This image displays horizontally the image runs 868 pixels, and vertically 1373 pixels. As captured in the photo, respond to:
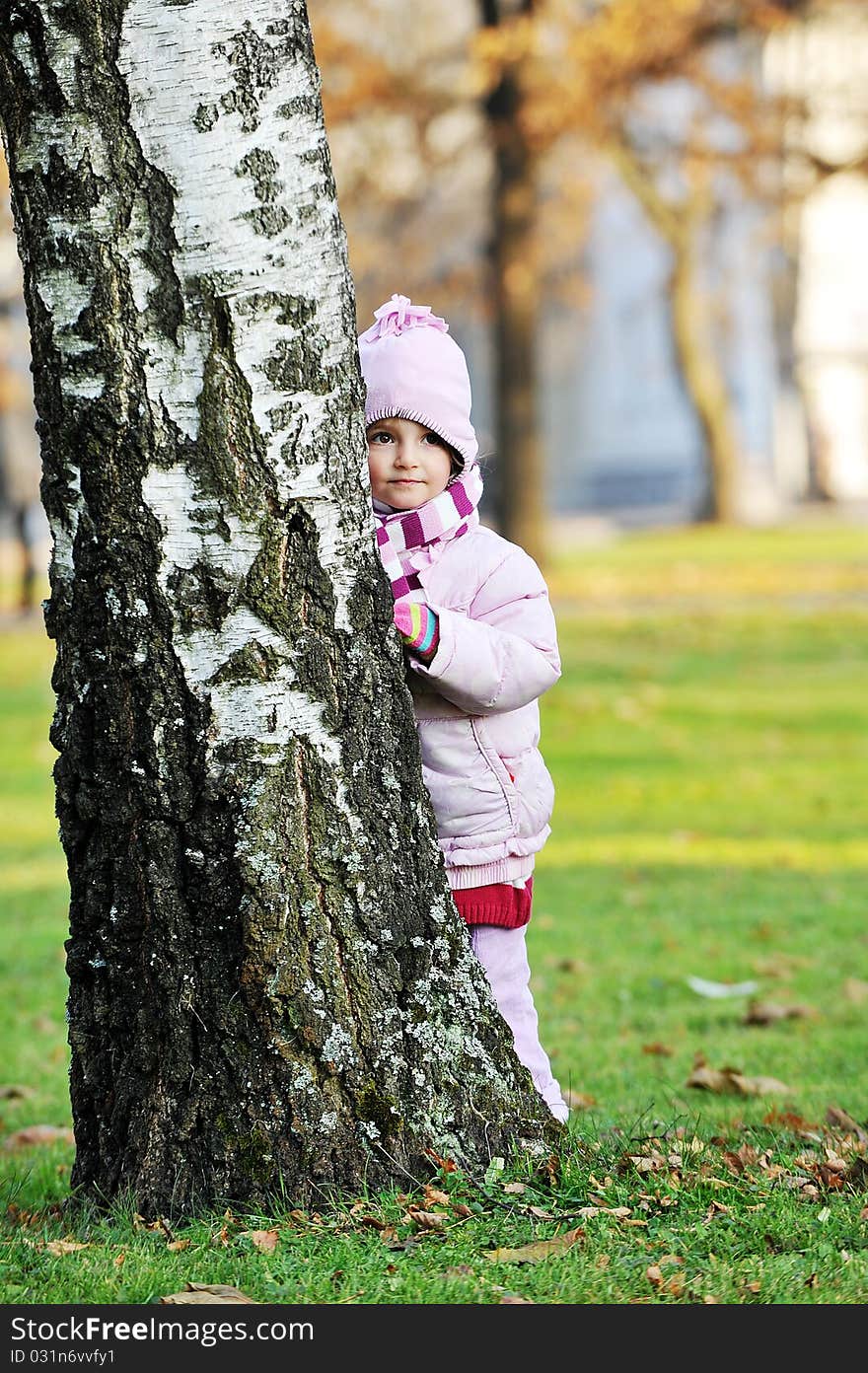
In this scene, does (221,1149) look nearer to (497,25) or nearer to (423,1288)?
(423,1288)

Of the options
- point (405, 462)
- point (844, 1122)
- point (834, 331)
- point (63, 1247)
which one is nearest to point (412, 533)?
point (405, 462)

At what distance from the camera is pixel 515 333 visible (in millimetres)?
20188

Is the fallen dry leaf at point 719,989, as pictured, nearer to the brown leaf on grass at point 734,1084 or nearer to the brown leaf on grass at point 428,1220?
the brown leaf on grass at point 734,1084

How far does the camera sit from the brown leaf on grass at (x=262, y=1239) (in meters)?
3.17

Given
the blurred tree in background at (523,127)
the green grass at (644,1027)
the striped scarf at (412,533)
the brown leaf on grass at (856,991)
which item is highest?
the blurred tree in background at (523,127)

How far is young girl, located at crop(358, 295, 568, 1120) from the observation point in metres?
3.78

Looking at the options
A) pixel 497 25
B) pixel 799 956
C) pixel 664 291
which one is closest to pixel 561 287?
pixel 664 291

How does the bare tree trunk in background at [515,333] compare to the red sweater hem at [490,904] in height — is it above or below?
above

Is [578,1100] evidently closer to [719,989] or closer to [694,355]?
[719,989]

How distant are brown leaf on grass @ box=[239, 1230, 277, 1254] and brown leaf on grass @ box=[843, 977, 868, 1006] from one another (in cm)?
333

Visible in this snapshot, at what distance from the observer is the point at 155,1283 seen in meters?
3.08

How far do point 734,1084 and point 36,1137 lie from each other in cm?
195

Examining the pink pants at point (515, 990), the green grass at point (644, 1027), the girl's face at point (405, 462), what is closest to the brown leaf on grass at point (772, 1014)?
the green grass at point (644, 1027)

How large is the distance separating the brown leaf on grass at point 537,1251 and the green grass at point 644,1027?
0.06 feet
